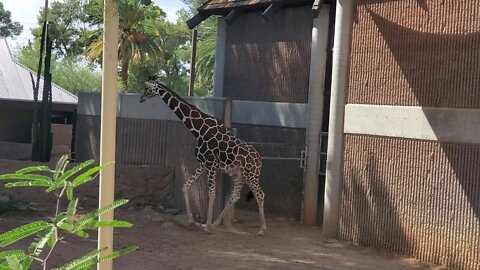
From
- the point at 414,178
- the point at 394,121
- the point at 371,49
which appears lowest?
the point at 414,178

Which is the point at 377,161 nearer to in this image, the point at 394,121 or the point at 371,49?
the point at 394,121

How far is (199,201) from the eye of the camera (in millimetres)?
13320

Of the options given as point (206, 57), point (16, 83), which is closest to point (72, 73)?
point (206, 57)

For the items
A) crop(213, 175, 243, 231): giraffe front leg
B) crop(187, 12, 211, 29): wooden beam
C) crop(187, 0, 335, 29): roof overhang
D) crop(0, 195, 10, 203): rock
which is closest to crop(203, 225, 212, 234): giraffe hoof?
crop(213, 175, 243, 231): giraffe front leg

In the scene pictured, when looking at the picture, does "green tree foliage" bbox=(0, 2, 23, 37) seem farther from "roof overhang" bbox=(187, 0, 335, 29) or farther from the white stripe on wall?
the white stripe on wall

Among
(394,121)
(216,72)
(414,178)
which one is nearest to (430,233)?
(414,178)

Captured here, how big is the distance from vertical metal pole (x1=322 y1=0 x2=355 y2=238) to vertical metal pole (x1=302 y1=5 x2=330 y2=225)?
1.64 meters

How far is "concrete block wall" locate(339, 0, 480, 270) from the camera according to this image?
998 centimetres

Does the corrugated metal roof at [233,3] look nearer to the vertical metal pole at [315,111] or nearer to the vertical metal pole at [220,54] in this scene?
the vertical metal pole at [220,54]

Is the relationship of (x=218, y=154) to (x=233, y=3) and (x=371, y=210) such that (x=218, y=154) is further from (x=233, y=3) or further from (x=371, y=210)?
(x=233, y=3)

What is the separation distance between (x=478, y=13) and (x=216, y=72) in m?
7.99

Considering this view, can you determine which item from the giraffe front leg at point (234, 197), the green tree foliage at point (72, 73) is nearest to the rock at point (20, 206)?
the giraffe front leg at point (234, 197)

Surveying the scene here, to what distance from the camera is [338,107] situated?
39.2 feet

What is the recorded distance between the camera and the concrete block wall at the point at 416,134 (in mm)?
9984
